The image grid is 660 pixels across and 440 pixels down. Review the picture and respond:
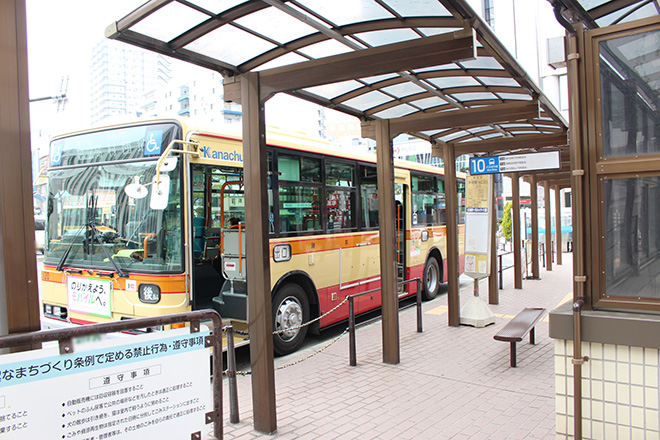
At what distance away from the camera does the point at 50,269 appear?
6512 mm

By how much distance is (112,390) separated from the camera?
7.97 ft

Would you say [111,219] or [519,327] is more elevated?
[111,219]

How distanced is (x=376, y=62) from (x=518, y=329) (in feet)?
13.5

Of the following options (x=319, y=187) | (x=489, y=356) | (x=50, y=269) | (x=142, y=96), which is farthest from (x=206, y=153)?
(x=142, y=96)

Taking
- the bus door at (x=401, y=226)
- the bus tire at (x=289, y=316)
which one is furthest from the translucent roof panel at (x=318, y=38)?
the bus door at (x=401, y=226)

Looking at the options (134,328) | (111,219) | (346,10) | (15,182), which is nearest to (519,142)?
(346,10)

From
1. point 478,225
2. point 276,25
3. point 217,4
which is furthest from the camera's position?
point 478,225

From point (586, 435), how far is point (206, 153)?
4.82m

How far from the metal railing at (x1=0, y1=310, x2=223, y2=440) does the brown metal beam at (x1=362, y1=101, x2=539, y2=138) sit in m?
4.05

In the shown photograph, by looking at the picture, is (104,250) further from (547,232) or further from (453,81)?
(547,232)

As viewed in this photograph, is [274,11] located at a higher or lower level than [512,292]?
higher

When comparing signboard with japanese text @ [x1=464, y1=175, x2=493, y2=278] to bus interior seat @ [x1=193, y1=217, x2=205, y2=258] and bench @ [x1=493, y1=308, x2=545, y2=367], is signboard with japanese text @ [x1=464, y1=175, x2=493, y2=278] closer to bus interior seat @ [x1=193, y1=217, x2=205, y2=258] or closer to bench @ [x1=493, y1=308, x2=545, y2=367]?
bench @ [x1=493, y1=308, x2=545, y2=367]

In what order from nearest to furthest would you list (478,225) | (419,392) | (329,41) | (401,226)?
(329,41) → (419,392) → (478,225) → (401,226)

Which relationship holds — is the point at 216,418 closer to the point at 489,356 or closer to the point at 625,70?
the point at 625,70
